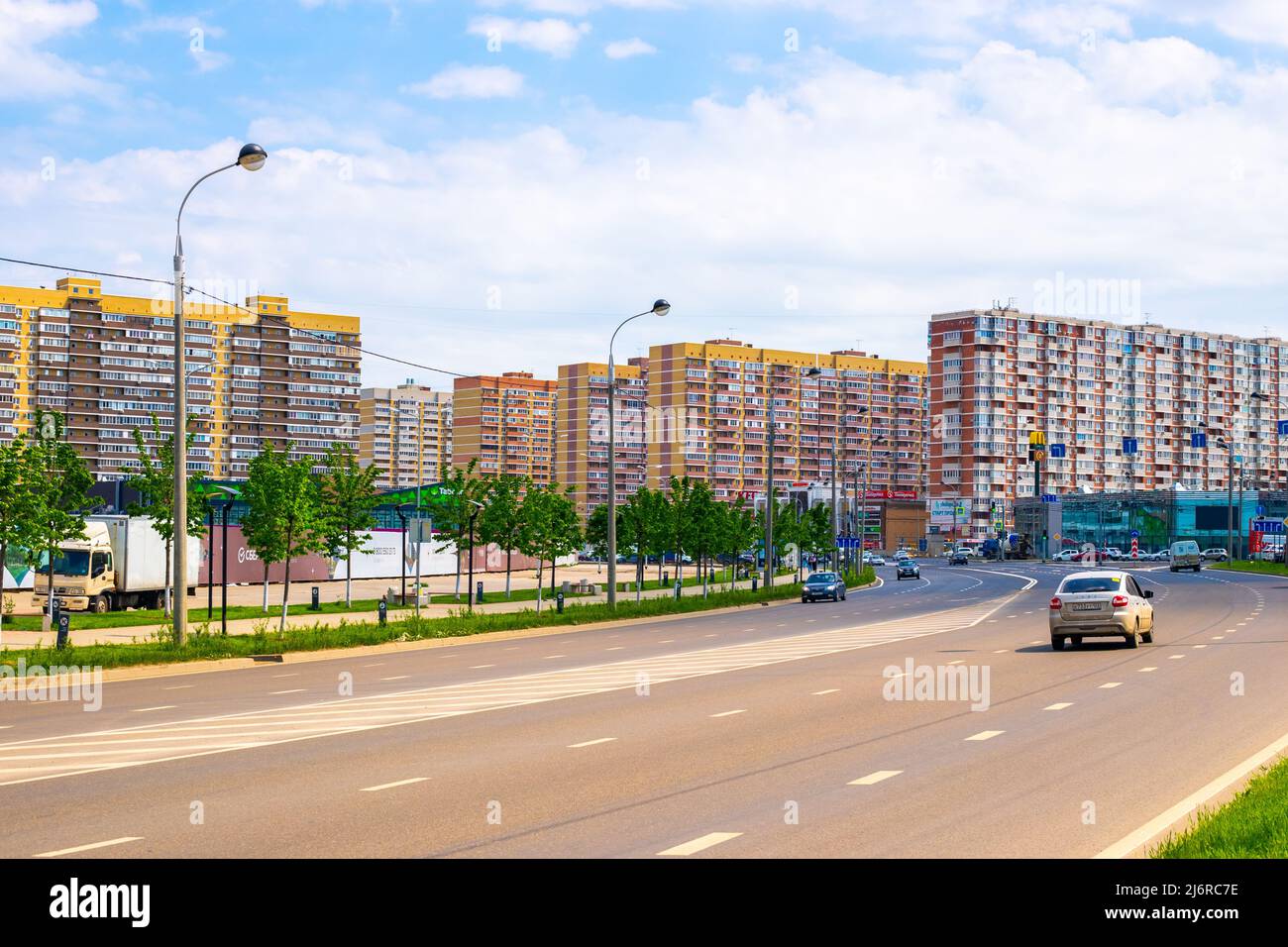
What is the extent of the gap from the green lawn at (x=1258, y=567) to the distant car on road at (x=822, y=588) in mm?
40832

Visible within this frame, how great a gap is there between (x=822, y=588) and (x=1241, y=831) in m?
51.2

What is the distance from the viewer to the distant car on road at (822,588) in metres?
59.8

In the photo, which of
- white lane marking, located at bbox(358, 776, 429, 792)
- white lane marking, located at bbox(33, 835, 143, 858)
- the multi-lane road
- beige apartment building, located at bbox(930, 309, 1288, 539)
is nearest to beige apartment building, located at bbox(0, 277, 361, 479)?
beige apartment building, located at bbox(930, 309, 1288, 539)

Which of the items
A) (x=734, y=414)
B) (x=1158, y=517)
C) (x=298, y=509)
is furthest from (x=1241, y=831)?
(x=734, y=414)

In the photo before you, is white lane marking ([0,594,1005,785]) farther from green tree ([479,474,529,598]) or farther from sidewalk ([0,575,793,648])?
green tree ([479,474,529,598])

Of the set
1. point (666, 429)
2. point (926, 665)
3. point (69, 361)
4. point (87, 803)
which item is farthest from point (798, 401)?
point (87, 803)

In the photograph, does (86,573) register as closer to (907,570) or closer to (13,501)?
(13,501)

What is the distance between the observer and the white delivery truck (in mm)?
44812

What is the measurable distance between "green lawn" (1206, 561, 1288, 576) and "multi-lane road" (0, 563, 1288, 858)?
68871 millimetres

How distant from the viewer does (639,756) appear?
46.0 ft

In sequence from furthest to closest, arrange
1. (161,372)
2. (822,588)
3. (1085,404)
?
(1085,404) < (161,372) < (822,588)

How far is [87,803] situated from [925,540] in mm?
181335

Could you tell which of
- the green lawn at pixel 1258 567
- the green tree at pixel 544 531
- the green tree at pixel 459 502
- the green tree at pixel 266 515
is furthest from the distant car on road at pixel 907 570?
the green tree at pixel 266 515
